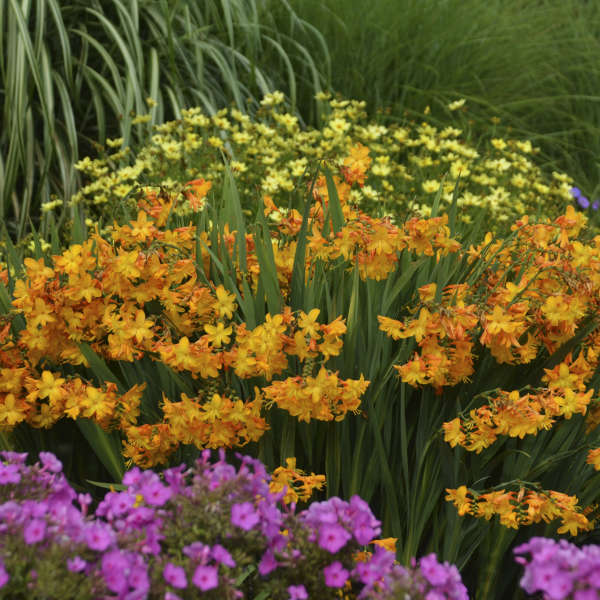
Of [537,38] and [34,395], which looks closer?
[34,395]

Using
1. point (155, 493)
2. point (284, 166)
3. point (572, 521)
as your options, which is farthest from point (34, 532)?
point (284, 166)

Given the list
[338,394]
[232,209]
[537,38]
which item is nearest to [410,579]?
[338,394]

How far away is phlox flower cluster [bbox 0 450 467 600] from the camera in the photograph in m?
1.11

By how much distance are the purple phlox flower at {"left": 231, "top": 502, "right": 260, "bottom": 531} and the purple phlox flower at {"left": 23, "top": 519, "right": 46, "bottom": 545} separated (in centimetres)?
25

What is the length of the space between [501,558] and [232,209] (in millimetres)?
1038

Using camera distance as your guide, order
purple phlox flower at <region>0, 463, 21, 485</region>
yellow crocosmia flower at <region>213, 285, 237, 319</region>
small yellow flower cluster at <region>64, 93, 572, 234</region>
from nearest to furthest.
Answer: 1. purple phlox flower at <region>0, 463, 21, 485</region>
2. yellow crocosmia flower at <region>213, 285, 237, 319</region>
3. small yellow flower cluster at <region>64, 93, 572, 234</region>

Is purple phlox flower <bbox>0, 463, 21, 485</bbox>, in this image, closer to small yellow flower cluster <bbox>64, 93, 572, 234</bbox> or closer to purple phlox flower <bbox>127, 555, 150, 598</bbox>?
purple phlox flower <bbox>127, 555, 150, 598</bbox>

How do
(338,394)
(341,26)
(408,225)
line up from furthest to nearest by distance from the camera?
(341,26)
(408,225)
(338,394)

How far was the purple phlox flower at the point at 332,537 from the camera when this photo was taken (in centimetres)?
120

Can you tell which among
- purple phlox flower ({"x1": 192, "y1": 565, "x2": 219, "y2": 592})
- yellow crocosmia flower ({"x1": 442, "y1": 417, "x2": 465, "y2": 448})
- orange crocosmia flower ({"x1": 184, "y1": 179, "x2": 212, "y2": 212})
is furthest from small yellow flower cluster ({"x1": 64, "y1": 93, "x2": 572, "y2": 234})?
purple phlox flower ({"x1": 192, "y1": 565, "x2": 219, "y2": 592})

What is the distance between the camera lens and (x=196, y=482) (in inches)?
48.5

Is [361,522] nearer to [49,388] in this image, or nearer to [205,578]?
[205,578]

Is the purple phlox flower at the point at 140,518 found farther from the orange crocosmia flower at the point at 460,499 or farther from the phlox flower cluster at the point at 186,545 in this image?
the orange crocosmia flower at the point at 460,499

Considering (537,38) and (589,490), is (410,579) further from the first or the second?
(537,38)
